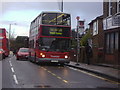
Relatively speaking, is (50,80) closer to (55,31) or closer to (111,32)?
(55,31)

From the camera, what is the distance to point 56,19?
69.8ft

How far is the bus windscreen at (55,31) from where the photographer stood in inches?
819

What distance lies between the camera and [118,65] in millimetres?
17297

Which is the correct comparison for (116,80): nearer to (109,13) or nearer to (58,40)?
(58,40)

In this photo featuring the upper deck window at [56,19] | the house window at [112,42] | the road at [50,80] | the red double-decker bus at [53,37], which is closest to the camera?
the road at [50,80]

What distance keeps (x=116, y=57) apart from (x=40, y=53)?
20.6ft

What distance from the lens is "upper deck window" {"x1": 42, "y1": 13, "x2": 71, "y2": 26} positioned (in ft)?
68.7

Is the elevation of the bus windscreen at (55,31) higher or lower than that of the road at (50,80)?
higher

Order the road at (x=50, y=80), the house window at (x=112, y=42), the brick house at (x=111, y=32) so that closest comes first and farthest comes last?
the road at (x=50, y=80)
the brick house at (x=111, y=32)
the house window at (x=112, y=42)

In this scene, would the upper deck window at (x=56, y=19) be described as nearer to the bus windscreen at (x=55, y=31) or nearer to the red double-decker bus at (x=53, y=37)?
the red double-decker bus at (x=53, y=37)

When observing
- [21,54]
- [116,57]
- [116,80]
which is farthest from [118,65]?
[21,54]

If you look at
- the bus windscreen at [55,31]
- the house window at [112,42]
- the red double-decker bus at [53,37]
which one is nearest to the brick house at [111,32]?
the house window at [112,42]

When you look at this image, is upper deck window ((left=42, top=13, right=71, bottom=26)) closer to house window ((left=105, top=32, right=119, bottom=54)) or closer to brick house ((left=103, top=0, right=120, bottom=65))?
brick house ((left=103, top=0, right=120, bottom=65))

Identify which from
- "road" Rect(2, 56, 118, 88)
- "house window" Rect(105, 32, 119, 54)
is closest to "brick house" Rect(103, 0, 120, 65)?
"house window" Rect(105, 32, 119, 54)
